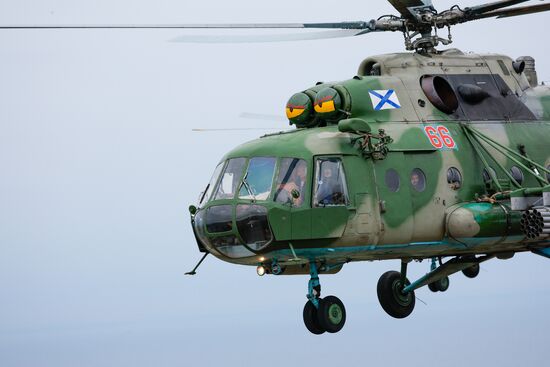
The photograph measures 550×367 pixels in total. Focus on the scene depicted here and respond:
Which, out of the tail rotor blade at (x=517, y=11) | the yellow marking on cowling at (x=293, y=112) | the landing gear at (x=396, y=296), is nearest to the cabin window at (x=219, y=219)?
the yellow marking on cowling at (x=293, y=112)

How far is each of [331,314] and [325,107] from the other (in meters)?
3.44

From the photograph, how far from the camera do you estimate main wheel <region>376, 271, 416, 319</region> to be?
20.3 meters

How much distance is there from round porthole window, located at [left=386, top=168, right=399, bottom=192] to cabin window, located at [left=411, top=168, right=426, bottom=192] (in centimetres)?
35

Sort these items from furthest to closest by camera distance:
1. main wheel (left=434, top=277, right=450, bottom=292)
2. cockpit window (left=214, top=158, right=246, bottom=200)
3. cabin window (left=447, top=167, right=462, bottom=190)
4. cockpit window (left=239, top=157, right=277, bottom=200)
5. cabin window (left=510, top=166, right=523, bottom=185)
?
main wheel (left=434, top=277, right=450, bottom=292)
cabin window (left=510, top=166, right=523, bottom=185)
cabin window (left=447, top=167, right=462, bottom=190)
cockpit window (left=214, top=158, right=246, bottom=200)
cockpit window (left=239, top=157, right=277, bottom=200)

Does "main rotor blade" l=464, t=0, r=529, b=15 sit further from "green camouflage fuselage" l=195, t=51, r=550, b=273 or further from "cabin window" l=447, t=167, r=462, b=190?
"cabin window" l=447, t=167, r=462, b=190

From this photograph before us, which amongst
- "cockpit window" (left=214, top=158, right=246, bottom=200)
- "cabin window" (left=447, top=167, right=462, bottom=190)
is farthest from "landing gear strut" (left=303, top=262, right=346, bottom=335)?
"cabin window" (left=447, top=167, right=462, bottom=190)

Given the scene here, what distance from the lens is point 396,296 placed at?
20.3 m

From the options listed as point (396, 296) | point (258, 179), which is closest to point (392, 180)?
point (258, 179)

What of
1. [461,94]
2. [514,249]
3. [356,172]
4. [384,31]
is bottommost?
[514,249]

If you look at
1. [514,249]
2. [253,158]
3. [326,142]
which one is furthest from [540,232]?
[253,158]

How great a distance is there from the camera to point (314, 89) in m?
17.9

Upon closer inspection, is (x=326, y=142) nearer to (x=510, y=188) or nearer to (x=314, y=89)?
(x=314, y=89)

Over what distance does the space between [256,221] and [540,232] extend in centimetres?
447

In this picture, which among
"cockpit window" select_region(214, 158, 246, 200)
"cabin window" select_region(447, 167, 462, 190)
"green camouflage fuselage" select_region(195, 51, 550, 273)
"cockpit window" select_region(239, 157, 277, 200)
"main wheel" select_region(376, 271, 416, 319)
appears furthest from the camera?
"main wheel" select_region(376, 271, 416, 319)
